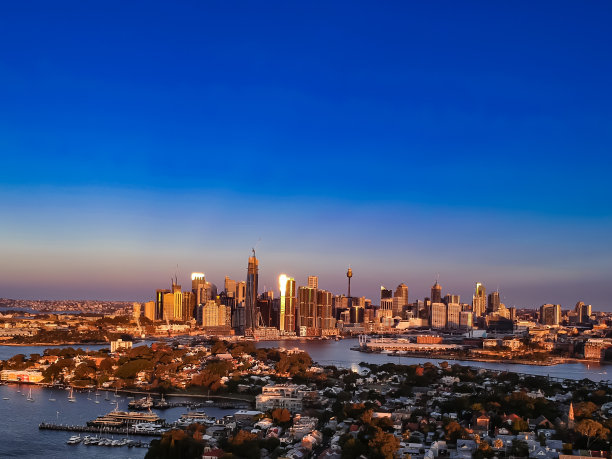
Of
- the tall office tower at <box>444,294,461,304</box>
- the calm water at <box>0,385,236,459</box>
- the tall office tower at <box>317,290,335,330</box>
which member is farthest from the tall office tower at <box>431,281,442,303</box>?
the calm water at <box>0,385,236,459</box>

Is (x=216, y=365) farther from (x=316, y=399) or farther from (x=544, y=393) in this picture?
(x=544, y=393)

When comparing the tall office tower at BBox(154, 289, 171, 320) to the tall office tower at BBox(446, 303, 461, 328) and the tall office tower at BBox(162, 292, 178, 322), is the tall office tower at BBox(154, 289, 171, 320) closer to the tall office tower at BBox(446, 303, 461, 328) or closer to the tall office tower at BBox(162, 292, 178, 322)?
the tall office tower at BBox(162, 292, 178, 322)

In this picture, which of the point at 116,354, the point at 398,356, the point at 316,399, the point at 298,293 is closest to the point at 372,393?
the point at 316,399

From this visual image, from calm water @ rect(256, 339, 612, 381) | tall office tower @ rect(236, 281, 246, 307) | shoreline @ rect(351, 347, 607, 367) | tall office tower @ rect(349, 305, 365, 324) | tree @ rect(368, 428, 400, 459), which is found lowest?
shoreline @ rect(351, 347, 607, 367)

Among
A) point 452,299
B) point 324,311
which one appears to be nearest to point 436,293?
point 452,299

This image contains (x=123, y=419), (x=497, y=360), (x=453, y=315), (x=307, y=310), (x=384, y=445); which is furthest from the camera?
(x=453, y=315)

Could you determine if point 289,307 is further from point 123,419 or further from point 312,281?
point 123,419
